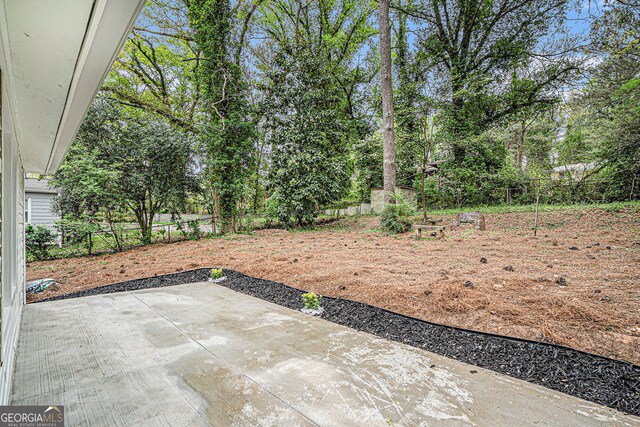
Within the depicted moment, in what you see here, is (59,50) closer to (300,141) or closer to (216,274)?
(216,274)

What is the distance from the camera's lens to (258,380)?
71.3 inches

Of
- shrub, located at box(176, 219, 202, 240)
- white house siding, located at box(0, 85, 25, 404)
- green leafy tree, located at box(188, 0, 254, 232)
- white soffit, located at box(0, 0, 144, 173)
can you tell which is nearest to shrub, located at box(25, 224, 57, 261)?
shrub, located at box(176, 219, 202, 240)

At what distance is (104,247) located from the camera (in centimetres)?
822

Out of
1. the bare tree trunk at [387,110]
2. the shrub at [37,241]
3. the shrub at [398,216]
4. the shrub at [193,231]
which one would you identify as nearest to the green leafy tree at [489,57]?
the bare tree trunk at [387,110]

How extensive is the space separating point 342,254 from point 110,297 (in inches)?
150

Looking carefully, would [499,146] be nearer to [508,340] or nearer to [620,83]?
[620,83]

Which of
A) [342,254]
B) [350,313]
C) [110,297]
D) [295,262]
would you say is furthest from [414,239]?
[110,297]

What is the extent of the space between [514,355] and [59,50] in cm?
326

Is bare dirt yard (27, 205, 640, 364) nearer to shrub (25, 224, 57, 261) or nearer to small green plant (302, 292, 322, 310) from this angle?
small green plant (302, 292, 322, 310)

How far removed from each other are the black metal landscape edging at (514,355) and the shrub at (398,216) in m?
5.35

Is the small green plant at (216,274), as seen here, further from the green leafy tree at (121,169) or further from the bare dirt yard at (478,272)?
the green leafy tree at (121,169)

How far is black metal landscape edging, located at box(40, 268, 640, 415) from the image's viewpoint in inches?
67.4

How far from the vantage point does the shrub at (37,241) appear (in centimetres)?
707

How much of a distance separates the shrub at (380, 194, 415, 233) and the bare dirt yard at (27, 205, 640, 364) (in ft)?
1.50
